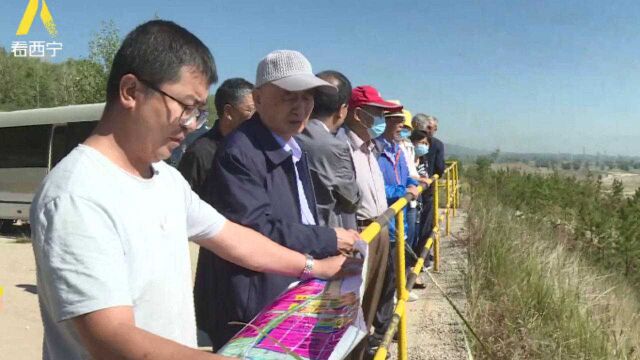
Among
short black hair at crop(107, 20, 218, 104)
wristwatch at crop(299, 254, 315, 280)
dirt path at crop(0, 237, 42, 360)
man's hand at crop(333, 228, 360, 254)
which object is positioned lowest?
dirt path at crop(0, 237, 42, 360)

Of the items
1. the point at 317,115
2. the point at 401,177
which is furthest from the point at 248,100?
the point at 401,177

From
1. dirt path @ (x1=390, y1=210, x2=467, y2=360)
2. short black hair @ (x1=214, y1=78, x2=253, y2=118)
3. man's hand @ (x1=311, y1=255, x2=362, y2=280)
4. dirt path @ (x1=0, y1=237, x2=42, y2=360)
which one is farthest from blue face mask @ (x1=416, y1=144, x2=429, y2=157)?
man's hand @ (x1=311, y1=255, x2=362, y2=280)

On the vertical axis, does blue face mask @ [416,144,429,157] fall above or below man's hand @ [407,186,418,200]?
above

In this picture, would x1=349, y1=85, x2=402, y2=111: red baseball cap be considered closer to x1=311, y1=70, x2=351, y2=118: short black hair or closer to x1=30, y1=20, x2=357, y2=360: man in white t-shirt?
x1=311, y1=70, x2=351, y2=118: short black hair

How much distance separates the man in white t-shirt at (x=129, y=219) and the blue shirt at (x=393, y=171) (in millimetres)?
3003

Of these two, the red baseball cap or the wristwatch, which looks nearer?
the wristwatch

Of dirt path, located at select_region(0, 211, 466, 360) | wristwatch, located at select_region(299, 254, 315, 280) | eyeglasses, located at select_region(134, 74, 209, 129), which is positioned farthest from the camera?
dirt path, located at select_region(0, 211, 466, 360)

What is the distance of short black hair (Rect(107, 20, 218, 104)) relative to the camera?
1.18 m

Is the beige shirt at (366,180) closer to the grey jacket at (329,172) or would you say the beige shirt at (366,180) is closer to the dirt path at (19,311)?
the grey jacket at (329,172)

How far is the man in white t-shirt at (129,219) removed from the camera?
0.95 m

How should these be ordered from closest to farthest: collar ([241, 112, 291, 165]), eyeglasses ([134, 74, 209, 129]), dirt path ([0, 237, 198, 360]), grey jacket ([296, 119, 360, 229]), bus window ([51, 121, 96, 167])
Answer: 1. eyeglasses ([134, 74, 209, 129])
2. collar ([241, 112, 291, 165])
3. grey jacket ([296, 119, 360, 229])
4. dirt path ([0, 237, 198, 360])
5. bus window ([51, 121, 96, 167])

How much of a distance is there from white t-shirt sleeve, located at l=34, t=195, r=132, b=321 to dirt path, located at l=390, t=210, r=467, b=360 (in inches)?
129

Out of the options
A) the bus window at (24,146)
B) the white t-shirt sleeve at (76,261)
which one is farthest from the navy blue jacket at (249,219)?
the bus window at (24,146)

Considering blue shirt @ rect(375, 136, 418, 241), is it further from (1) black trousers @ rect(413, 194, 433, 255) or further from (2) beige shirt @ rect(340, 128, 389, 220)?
(1) black trousers @ rect(413, 194, 433, 255)
